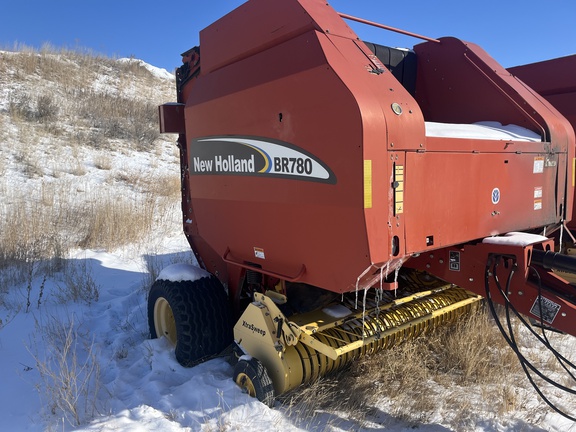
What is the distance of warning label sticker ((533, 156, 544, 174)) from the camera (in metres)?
3.01

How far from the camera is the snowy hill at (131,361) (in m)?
2.67

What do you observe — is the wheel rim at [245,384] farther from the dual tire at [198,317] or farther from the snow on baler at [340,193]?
the dual tire at [198,317]

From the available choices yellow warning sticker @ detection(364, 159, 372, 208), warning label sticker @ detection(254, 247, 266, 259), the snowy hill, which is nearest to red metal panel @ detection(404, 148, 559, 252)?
yellow warning sticker @ detection(364, 159, 372, 208)

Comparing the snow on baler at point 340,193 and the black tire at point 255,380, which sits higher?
the snow on baler at point 340,193

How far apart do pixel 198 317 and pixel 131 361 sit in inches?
28.3

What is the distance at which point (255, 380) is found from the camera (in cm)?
274

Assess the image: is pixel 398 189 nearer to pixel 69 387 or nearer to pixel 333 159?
pixel 333 159

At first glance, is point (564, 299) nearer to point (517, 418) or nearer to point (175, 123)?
point (517, 418)

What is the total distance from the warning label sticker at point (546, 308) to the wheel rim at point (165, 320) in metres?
2.63

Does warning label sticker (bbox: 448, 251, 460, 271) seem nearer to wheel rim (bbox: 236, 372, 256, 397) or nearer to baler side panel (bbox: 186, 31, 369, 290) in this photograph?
baler side panel (bbox: 186, 31, 369, 290)

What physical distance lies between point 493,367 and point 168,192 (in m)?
7.76

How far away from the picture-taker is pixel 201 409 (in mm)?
2682

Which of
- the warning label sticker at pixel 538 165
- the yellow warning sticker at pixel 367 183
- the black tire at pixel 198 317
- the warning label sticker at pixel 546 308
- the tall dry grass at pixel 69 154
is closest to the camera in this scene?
the yellow warning sticker at pixel 367 183

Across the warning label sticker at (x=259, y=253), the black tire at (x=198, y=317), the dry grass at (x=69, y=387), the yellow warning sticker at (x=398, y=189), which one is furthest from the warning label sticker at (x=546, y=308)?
the dry grass at (x=69, y=387)
